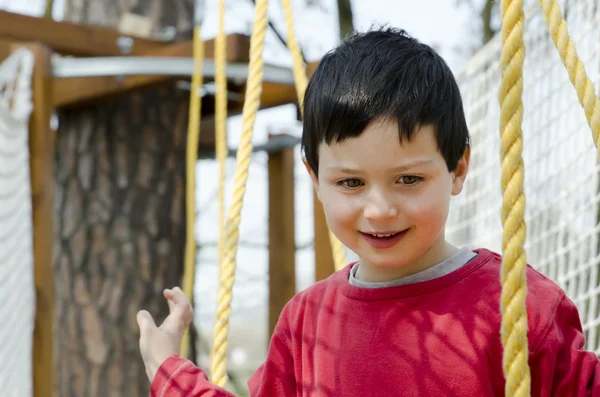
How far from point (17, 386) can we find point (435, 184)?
1.39 meters

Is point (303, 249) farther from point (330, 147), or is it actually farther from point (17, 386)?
point (330, 147)

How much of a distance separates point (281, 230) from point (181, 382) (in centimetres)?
227

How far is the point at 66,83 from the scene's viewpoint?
2248 mm

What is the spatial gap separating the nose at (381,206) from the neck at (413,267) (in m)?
0.10

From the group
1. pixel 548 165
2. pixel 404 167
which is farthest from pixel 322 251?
pixel 404 167

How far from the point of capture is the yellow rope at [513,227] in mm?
663

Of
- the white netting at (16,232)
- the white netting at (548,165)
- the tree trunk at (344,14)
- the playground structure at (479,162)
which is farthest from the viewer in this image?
the tree trunk at (344,14)

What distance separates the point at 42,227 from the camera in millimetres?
1881

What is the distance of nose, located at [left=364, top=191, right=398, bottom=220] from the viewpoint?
787 mm

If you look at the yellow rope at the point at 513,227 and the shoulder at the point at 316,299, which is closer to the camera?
the yellow rope at the point at 513,227

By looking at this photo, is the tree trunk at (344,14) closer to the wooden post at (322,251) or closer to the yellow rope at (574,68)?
→ the wooden post at (322,251)

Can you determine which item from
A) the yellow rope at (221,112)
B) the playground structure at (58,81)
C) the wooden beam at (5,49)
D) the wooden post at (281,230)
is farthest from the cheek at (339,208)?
the wooden post at (281,230)

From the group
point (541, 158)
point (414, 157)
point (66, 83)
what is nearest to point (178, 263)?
point (66, 83)

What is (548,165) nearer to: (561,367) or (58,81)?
(561,367)
